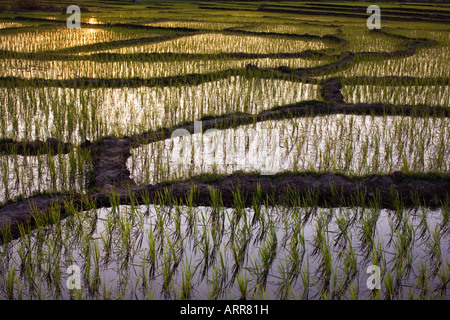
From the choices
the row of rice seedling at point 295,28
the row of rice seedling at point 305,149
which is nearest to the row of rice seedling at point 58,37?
the row of rice seedling at point 295,28

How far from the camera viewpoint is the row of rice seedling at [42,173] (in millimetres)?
3535

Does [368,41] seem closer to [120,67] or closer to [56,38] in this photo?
[120,67]

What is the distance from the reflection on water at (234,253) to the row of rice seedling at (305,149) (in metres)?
0.67

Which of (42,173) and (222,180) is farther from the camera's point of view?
(42,173)

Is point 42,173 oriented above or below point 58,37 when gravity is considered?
below

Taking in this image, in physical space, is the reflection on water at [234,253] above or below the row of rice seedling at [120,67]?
below

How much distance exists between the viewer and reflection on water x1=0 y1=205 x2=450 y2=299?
2.40m

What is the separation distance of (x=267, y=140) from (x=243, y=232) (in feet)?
6.34

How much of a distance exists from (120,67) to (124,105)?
220cm

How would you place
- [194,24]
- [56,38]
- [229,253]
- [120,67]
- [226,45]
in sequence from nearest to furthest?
[229,253], [120,67], [226,45], [56,38], [194,24]

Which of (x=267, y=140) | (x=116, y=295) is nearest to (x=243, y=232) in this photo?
(x=116, y=295)

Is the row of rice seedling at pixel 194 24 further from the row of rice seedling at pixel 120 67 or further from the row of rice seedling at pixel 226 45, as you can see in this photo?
the row of rice seedling at pixel 120 67

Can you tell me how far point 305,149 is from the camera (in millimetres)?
4477

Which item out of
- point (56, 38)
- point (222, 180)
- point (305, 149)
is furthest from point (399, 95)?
point (56, 38)
